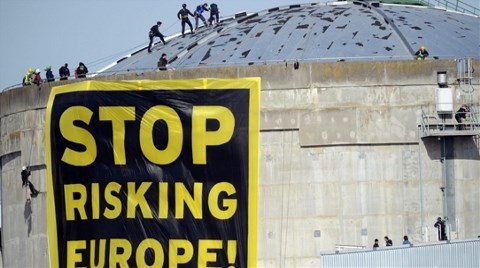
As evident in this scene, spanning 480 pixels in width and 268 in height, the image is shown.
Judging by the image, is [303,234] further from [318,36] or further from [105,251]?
[105,251]

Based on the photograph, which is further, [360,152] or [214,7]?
[214,7]

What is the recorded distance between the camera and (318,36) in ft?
179

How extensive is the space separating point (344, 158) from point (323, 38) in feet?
24.1

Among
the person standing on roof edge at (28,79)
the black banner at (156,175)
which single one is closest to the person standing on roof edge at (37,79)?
the person standing on roof edge at (28,79)

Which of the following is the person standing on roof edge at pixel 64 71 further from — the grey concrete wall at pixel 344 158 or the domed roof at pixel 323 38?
the grey concrete wall at pixel 344 158

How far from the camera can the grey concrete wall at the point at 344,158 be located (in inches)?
1916

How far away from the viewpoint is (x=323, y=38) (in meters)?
54.3

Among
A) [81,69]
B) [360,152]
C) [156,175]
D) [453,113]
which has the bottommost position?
[156,175]

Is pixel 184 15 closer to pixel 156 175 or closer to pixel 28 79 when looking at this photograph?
pixel 28 79

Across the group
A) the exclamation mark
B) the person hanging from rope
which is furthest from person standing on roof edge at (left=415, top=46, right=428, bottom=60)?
the exclamation mark

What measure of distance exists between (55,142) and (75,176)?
61 centimetres

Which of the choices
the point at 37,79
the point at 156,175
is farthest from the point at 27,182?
the point at 156,175

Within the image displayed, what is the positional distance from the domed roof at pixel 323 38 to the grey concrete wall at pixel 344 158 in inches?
121

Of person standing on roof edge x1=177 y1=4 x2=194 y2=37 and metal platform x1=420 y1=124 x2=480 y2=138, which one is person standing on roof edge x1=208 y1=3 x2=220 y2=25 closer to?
person standing on roof edge x1=177 y1=4 x2=194 y2=37
